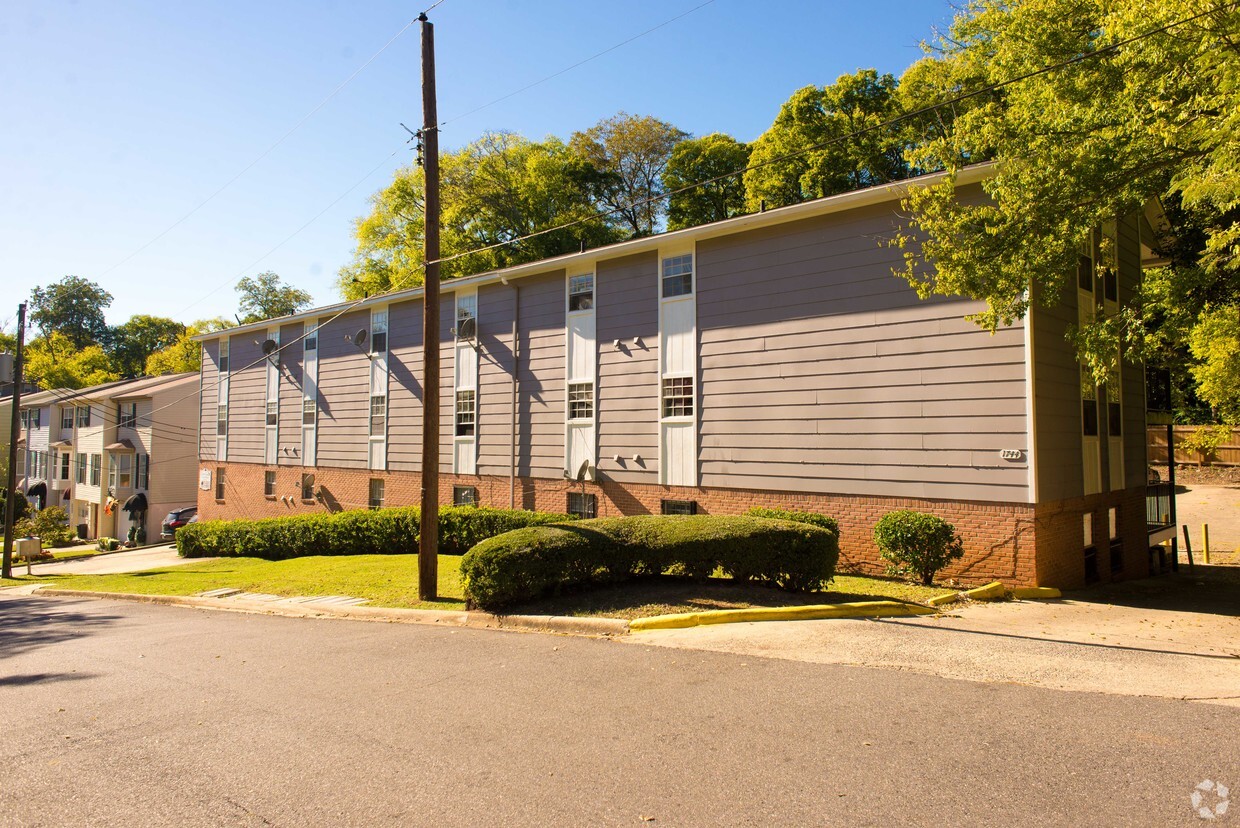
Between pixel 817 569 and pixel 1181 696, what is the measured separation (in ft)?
16.6

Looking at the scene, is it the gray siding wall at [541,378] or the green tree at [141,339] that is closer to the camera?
the gray siding wall at [541,378]

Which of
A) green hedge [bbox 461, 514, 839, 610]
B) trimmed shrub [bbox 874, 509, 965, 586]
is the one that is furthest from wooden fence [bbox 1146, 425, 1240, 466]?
green hedge [bbox 461, 514, 839, 610]

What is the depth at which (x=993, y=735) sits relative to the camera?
552 centimetres

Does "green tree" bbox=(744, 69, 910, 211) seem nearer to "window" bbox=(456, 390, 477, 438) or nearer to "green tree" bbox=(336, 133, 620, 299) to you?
"green tree" bbox=(336, 133, 620, 299)

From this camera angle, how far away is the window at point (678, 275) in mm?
18172

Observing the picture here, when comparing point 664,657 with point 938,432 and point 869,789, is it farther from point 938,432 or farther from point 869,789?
point 938,432

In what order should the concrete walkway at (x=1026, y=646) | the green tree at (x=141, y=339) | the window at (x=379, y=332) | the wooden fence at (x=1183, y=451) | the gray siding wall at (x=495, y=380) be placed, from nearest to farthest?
the concrete walkway at (x=1026, y=646) < the gray siding wall at (x=495, y=380) < the window at (x=379, y=332) < the wooden fence at (x=1183, y=451) < the green tree at (x=141, y=339)

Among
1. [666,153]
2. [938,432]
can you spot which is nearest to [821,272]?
[938,432]

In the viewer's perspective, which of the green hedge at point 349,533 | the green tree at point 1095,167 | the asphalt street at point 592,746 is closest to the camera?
the asphalt street at point 592,746

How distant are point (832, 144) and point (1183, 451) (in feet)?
Answer: 75.2

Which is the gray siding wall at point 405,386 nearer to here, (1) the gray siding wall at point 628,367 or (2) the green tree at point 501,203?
(1) the gray siding wall at point 628,367

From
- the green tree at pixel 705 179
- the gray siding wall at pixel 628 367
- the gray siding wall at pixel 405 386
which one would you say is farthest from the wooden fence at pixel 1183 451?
the gray siding wall at pixel 405 386

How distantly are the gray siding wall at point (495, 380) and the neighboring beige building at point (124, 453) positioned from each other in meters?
27.5

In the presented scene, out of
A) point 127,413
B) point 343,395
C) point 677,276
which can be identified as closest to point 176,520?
point 127,413
